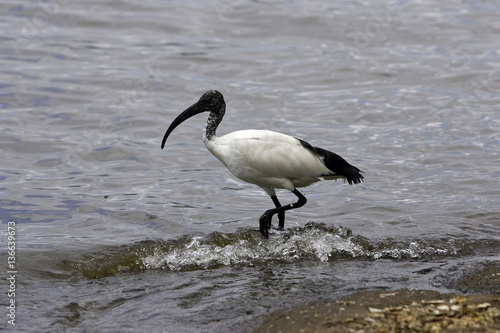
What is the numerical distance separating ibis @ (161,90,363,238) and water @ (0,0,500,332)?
2.21 feet

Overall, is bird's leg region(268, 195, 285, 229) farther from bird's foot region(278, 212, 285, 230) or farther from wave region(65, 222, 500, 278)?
wave region(65, 222, 500, 278)

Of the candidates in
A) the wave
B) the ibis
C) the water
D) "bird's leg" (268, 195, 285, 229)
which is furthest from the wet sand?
"bird's leg" (268, 195, 285, 229)

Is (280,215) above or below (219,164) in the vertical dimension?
below

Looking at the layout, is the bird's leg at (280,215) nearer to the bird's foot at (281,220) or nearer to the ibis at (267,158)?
the bird's foot at (281,220)

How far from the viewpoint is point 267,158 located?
8398 mm

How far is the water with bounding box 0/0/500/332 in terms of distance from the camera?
7.38 m

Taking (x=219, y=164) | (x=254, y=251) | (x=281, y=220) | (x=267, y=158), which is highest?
(x=267, y=158)

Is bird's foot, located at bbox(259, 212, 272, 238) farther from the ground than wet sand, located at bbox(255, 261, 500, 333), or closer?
farther from the ground

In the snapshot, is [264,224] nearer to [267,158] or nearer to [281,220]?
[281,220]

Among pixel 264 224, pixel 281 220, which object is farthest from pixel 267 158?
pixel 281 220

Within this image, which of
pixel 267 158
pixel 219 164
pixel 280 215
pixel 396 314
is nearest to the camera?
pixel 396 314

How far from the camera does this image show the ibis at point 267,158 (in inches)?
329

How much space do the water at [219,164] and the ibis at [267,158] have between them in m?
0.67

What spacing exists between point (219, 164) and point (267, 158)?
14.2 feet
